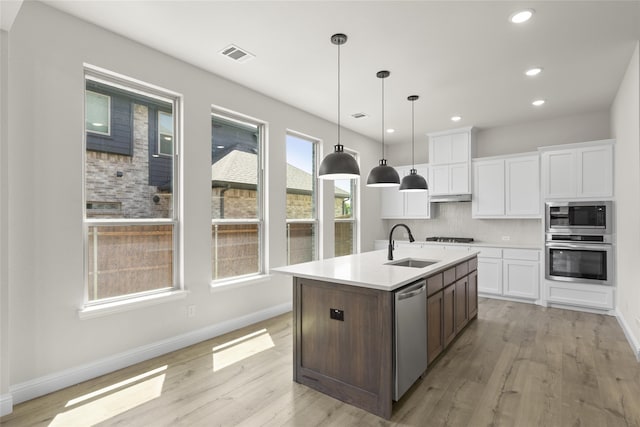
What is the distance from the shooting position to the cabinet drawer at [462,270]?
3572 millimetres

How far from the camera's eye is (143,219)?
321 cm

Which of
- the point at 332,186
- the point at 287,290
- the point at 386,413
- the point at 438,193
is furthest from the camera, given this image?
the point at 438,193

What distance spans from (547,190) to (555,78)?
1.77 metres

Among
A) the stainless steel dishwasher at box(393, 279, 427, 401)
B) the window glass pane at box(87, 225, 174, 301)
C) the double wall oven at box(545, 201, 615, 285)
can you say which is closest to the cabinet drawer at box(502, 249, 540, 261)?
the double wall oven at box(545, 201, 615, 285)

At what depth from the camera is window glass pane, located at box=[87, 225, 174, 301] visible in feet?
9.52

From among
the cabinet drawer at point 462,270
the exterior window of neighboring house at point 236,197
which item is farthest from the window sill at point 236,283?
the cabinet drawer at point 462,270

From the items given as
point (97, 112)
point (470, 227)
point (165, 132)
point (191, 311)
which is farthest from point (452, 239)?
point (97, 112)

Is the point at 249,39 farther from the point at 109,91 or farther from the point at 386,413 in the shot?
the point at 386,413

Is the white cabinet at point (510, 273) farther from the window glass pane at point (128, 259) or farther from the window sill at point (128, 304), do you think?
the window glass pane at point (128, 259)

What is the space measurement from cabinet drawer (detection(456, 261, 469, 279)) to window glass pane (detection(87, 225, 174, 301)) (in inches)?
119

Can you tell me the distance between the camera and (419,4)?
8.25 feet

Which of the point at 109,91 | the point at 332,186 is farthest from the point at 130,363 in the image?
the point at 332,186

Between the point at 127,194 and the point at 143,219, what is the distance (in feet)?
0.89

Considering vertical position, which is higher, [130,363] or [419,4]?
[419,4]
